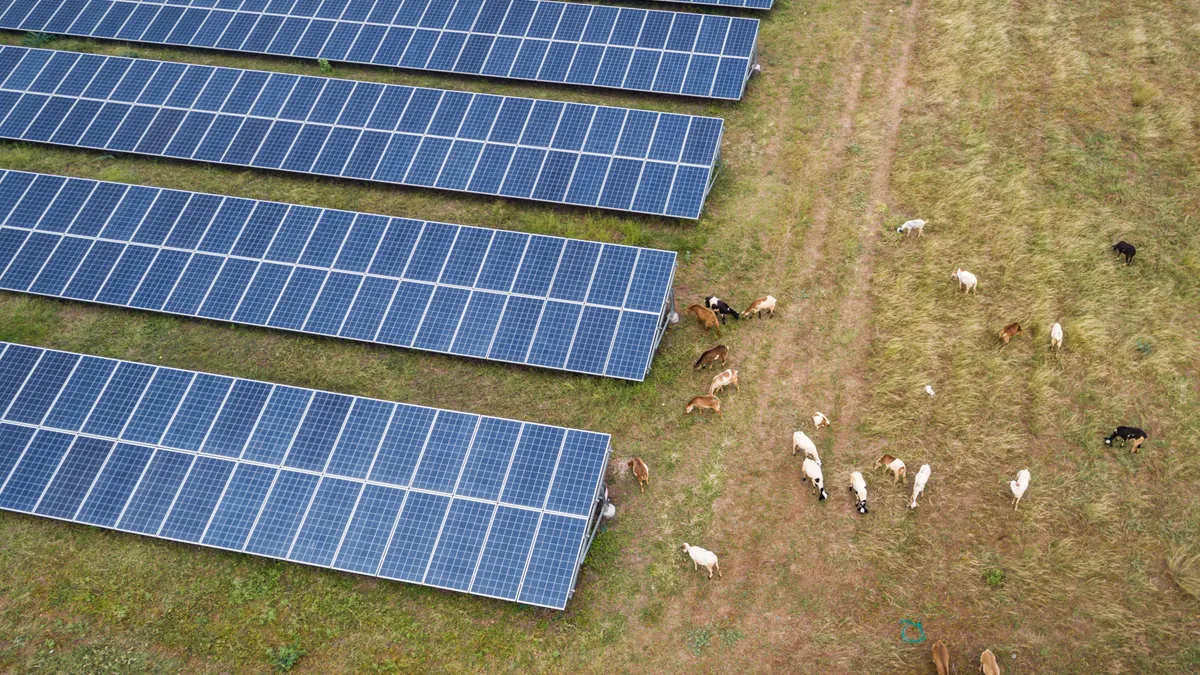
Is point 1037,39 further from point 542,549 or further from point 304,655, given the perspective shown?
point 304,655

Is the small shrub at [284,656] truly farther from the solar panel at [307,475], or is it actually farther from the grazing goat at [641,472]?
the grazing goat at [641,472]

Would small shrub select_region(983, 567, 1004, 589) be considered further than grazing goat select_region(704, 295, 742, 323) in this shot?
No

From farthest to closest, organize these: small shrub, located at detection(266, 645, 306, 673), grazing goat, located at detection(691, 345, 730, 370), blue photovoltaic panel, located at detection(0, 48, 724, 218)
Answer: blue photovoltaic panel, located at detection(0, 48, 724, 218) → grazing goat, located at detection(691, 345, 730, 370) → small shrub, located at detection(266, 645, 306, 673)

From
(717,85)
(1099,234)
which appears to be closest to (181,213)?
(717,85)

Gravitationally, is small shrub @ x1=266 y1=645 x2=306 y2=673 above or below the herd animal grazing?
below

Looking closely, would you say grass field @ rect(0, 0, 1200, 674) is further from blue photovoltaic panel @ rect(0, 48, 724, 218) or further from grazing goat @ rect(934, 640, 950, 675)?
blue photovoltaic panel @ rect(0, 48, 724, 218)

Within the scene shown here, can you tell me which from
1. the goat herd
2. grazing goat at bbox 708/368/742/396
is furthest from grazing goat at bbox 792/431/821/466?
grazing goat at bbox 708/368/742/396

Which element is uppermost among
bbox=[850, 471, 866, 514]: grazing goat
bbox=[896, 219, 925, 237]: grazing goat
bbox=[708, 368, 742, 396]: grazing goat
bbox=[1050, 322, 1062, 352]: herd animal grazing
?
bbox=[896, 219, 925, 237]: grazing goat
